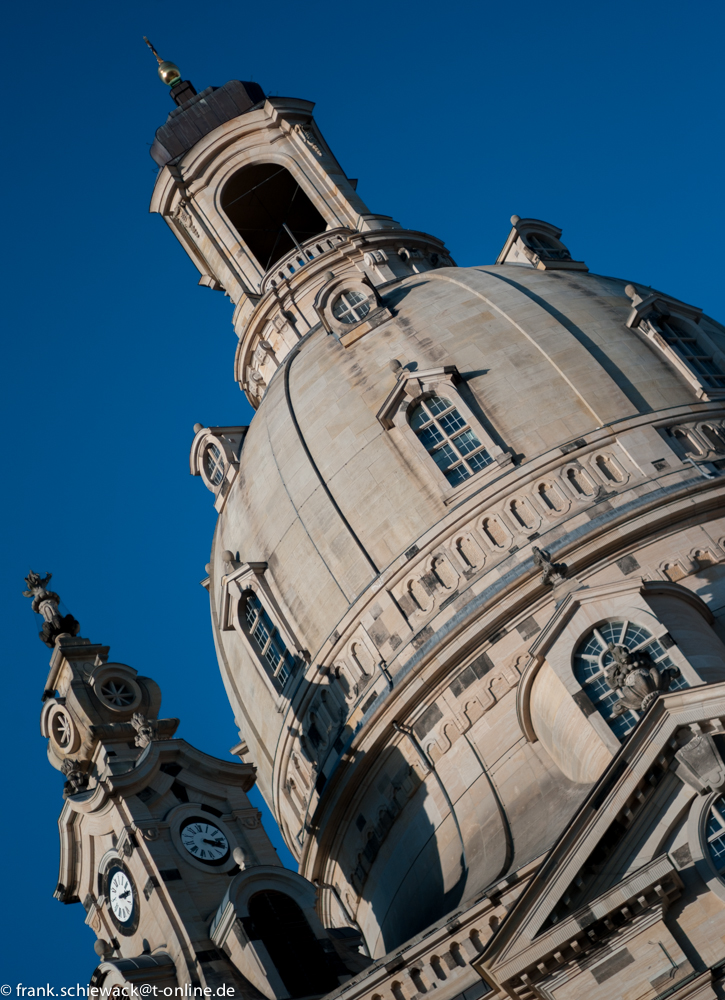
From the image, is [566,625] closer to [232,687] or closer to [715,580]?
[715,580]

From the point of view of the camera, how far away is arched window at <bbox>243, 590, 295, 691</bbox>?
40094mm

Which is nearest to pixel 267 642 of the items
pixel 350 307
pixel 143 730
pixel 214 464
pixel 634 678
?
pixel 143 730

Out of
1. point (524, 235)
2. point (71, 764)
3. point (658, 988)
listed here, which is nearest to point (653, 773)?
point (658, 988)

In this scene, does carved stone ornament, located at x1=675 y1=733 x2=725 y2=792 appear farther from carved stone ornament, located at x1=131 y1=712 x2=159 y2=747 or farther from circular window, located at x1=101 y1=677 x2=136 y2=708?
circular window, located at x1=101 y1=677 x2=136 y2=708

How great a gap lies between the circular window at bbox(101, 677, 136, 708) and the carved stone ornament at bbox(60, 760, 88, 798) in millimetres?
1886

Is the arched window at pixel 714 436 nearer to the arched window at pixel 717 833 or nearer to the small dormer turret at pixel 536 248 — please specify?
the small dormer turret at pixel 536 248

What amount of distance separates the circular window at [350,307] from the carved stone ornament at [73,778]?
16.6m

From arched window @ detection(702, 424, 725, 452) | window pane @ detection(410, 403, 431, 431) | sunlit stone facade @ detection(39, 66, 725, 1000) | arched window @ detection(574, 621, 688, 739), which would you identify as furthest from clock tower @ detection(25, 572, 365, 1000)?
arched window @ detection(702, 424, 725, 452)

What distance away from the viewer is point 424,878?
34188 mm

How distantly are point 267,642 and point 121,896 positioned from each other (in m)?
9.94

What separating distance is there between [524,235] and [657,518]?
54.7 feet

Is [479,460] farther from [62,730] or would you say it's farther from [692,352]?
[62,730]

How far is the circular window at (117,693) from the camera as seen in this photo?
36500 mm

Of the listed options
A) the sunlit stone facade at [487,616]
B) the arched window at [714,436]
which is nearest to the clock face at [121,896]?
the sunlit stone facade at [487,616]
